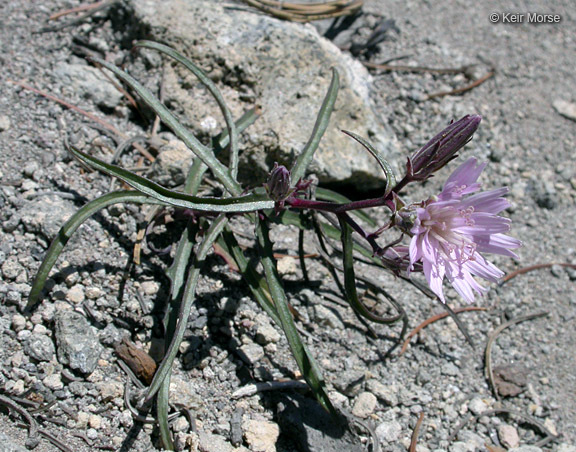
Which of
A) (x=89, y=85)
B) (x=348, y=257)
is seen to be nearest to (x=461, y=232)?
(x=348, y=257)

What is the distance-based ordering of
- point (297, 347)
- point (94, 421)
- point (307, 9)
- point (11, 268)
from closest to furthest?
point (94, 421)
point (297, 347)
point (11, 268)
point (307, 9)

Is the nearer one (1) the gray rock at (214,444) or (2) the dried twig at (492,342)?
(1) the gray rock at (214,444)

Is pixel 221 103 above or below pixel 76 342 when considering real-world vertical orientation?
above

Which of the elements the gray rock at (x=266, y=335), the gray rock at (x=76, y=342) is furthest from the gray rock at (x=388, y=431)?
the gray rock at (x=76, y=342)

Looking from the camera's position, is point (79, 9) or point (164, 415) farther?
point (79, 9)

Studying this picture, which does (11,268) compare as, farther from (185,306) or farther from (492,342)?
(492,342)

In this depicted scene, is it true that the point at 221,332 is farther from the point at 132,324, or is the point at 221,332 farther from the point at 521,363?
the point at 521,363

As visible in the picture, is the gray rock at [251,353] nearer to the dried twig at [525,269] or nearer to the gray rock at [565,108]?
the dried twig at [525,269]

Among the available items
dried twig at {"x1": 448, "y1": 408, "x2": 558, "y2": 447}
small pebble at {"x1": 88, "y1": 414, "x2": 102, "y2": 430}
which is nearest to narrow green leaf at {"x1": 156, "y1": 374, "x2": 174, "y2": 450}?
small pebble at {"x1": 88, "y1": 414, "x2": 102, "y2": 430}
